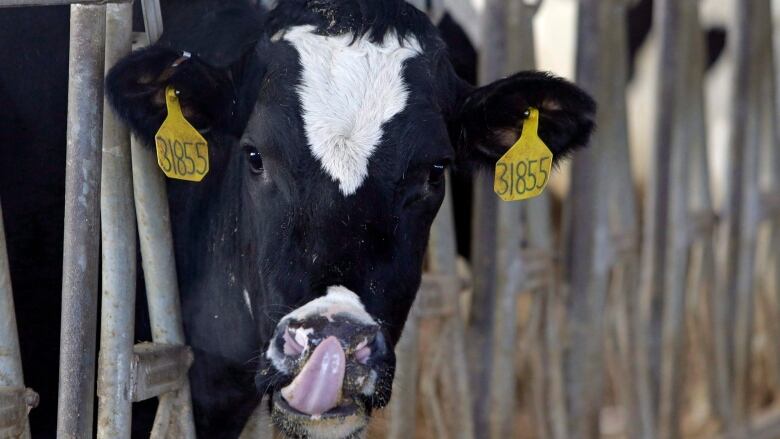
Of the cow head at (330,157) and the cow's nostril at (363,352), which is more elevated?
the cow head at (330,157)

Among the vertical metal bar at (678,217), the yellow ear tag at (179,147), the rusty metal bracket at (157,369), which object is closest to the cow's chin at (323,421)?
the rusty metal bracket at (157,369)

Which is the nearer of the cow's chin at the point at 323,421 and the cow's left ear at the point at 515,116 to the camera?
the cow's chin at the point at 323,421

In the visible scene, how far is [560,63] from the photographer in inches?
338

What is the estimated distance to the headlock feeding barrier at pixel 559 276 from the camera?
8.88ft

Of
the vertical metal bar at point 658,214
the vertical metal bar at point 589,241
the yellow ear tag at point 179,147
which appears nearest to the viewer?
the yellow ear tag at point 179,147

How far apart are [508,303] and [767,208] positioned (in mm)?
2505

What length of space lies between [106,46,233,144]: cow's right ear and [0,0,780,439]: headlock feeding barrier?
0.07 m

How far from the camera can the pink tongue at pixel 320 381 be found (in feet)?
7.80

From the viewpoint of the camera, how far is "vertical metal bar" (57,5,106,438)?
105 inches

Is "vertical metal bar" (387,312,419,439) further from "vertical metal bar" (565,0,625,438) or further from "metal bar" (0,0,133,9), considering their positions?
"metal bar" (0,0,133,9)

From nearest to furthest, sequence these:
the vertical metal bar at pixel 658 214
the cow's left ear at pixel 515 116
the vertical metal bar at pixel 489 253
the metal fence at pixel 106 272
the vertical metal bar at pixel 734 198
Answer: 1. the metal fence at pixel 106 272
2. the cow's left ear at pixel 515 116
3. the vertical metal bar at pixel 489 253
4. the vertical metal bar at pixel 658 214
5. the vertical metal bar at pixel 734 198

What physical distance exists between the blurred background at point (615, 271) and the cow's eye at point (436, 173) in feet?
3.68

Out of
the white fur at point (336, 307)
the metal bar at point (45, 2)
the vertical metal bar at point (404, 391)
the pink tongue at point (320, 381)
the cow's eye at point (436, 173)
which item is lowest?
the vertical metal bar at point (404, 391)

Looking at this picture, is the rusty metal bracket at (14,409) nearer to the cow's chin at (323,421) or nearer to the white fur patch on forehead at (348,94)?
the cow's chin at (323,421)
